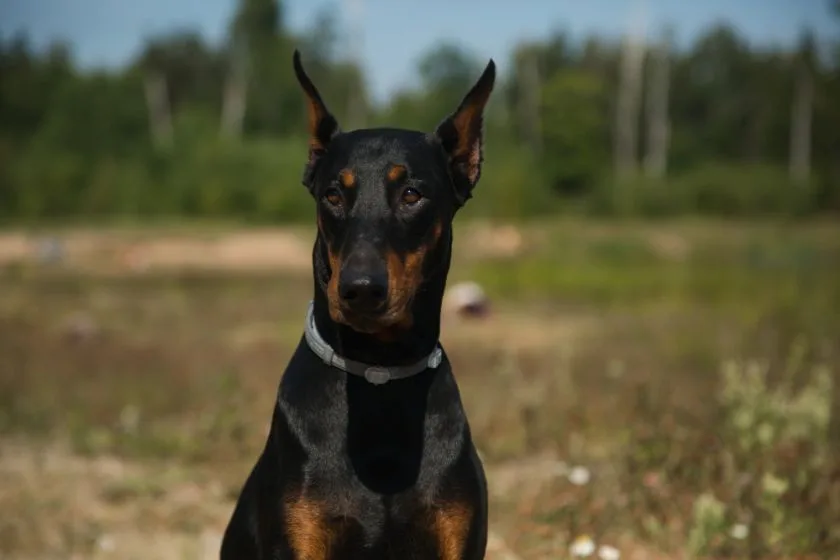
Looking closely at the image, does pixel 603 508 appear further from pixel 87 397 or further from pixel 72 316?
pixel 72 316

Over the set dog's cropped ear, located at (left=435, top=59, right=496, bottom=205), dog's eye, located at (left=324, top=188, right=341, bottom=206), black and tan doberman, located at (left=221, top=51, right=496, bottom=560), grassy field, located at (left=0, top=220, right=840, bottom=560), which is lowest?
grassy field, located at (left=0, top=220, right=840, bottom=560)

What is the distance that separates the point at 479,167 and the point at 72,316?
36.8 feet

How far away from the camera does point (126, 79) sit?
149ft

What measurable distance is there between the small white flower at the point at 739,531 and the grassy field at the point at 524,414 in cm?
2

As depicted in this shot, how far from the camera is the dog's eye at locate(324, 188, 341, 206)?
9.49 feet

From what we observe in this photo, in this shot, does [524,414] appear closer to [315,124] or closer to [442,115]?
[315,124]

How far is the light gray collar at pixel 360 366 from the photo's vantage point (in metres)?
2.89

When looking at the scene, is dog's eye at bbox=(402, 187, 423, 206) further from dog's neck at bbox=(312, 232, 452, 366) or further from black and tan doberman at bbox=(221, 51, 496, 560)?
dog's neck at bbox=(312, 232, 452, 366)

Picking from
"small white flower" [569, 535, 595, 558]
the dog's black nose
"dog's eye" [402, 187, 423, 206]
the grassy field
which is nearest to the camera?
the dog's black nose

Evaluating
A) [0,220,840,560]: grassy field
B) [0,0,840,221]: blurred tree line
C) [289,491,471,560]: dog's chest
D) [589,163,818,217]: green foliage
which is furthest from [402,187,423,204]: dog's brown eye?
[589,163,818,217]: green foliage

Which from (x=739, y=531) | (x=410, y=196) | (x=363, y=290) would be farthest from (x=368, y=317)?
(x=739, y=531)

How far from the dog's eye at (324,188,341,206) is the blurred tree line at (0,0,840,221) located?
95.0ft

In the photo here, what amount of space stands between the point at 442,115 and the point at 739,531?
36.7 m

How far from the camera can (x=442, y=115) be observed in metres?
40.6
